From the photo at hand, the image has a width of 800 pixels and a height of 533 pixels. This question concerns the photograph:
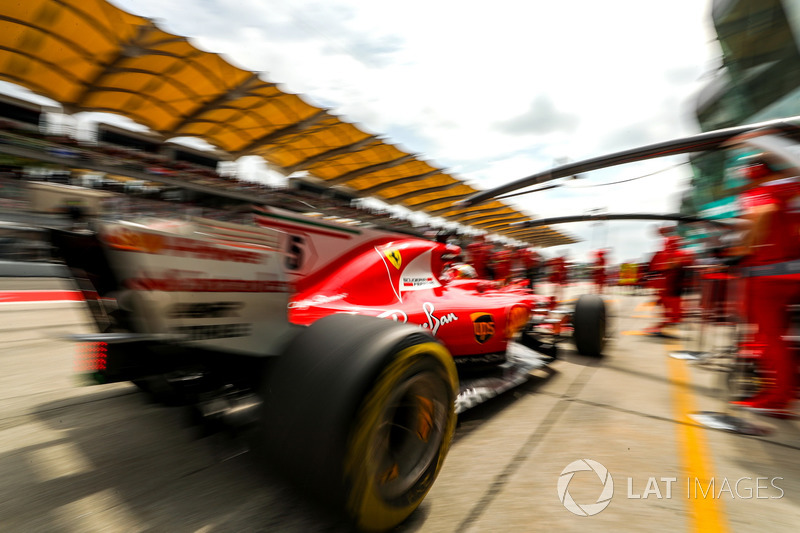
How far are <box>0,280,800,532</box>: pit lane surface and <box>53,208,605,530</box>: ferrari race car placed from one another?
0.88ft

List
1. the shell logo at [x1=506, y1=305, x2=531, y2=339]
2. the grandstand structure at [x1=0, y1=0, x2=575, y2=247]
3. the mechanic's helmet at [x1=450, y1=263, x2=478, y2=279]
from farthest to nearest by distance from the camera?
the grandstand structure at [x1=0, y1=0, x2=575, y2=247] → the mechanic's helmet at [x1=450, y1=263, x2=478, y2=279] → the shell logo at [x1=506, y1=305, x2=531, y2=339]

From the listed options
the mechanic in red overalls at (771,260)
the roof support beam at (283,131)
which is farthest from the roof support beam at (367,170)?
the mechanic in red overalls at (771,260)

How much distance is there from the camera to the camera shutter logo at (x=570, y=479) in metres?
1.68

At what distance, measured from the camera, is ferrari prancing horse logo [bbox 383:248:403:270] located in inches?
113

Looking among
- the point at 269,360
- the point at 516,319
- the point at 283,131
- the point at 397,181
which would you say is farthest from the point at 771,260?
the point at 397,181

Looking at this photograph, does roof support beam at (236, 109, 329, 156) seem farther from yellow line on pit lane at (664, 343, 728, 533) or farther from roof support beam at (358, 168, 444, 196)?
yellow line on pit lane at (664, 343, 728, 533)

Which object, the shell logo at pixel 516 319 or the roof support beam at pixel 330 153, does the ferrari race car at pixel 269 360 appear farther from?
the roof support beam at pixel 330 153

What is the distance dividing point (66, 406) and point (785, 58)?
88.2 feet

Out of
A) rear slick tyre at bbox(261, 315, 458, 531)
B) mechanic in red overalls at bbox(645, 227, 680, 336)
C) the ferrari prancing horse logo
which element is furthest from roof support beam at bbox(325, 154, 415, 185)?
rear slick tyre at bbox(261, 315, 458, 531)

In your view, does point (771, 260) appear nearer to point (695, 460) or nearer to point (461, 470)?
point (695, 460)

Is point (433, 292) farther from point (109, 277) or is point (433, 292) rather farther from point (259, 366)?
point (109, 277)

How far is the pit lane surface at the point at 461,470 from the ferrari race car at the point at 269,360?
268 millimetres

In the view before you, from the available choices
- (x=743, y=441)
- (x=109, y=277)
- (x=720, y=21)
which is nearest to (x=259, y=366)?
(x=109, y=277)

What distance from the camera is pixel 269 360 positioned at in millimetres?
1630
